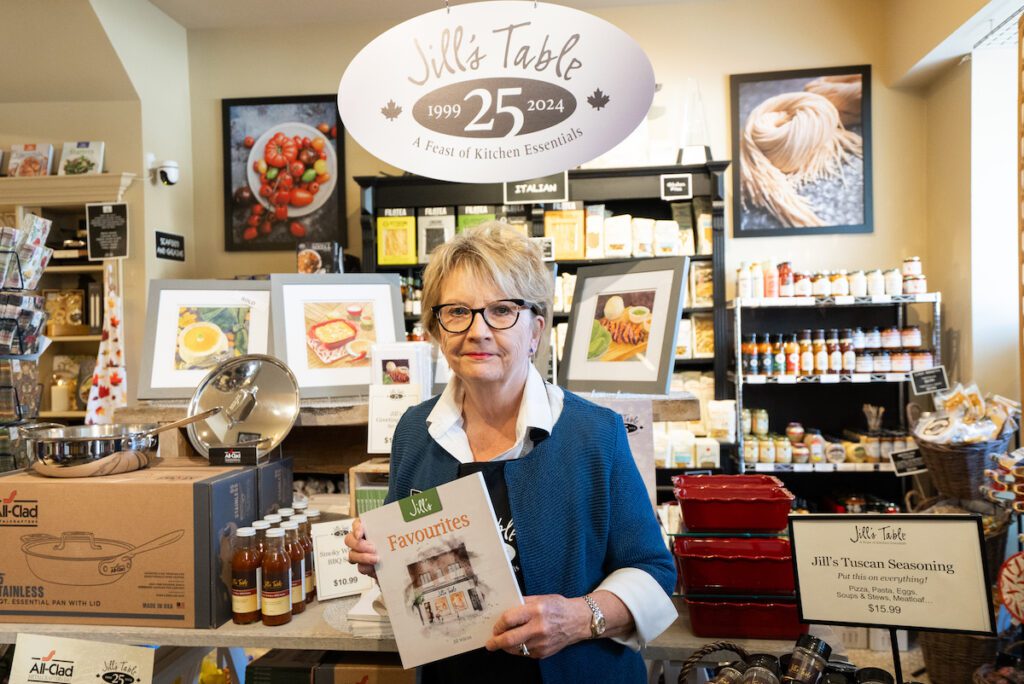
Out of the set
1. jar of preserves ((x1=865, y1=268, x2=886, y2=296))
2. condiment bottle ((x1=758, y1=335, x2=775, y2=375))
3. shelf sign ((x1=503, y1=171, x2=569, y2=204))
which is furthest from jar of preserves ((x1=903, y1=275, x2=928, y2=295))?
shelf sign ((x1=503, y1=171, x2=569, y2=204))

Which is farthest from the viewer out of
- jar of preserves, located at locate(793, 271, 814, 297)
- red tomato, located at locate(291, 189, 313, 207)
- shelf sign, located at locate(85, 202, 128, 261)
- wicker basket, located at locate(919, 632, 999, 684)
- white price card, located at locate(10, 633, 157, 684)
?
red tomato, located at locate(291, 189, 313, 207)

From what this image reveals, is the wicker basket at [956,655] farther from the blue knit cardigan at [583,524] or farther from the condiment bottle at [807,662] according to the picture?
the blue knit cardigan at [583,524]

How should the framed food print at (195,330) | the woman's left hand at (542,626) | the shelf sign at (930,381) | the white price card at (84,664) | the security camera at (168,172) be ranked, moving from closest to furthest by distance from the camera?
the woman's left hand at (542,626) → the white price card at (84,664) → the framed food print at (195,330) → the shelf sign at (930,381) → the security camera at (168,172)

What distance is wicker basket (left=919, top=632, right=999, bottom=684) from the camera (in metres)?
3.06

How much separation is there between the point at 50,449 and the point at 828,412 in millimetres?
4450

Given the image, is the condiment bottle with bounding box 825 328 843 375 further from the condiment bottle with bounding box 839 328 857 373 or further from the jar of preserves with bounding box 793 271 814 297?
the jar of preserves with bounding box 793 271 814 297

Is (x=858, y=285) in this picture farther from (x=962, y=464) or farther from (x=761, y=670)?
(x=761, y=670)

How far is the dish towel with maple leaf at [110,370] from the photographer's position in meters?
4.38

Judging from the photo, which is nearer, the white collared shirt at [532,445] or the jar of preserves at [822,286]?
the white collared shirt at [532,445]

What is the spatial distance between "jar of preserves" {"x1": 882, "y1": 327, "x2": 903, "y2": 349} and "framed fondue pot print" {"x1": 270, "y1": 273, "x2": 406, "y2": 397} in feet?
10.6

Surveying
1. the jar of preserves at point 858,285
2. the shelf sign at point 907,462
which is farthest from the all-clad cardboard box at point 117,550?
the jar of preserves at point 858,285

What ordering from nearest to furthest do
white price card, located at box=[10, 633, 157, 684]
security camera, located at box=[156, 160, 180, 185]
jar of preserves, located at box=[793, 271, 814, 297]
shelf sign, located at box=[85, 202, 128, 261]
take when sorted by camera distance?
white price card, located at box=[10, 633, 157, 684]
jar of preserves, located at box=[793, 271, 814, 297]
shelf sign, located at box=[85, 202, 128, 261]
security camera, located at box=[156, 160, 180, 185]

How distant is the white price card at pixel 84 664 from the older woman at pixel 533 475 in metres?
0.68

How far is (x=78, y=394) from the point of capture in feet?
16.2
